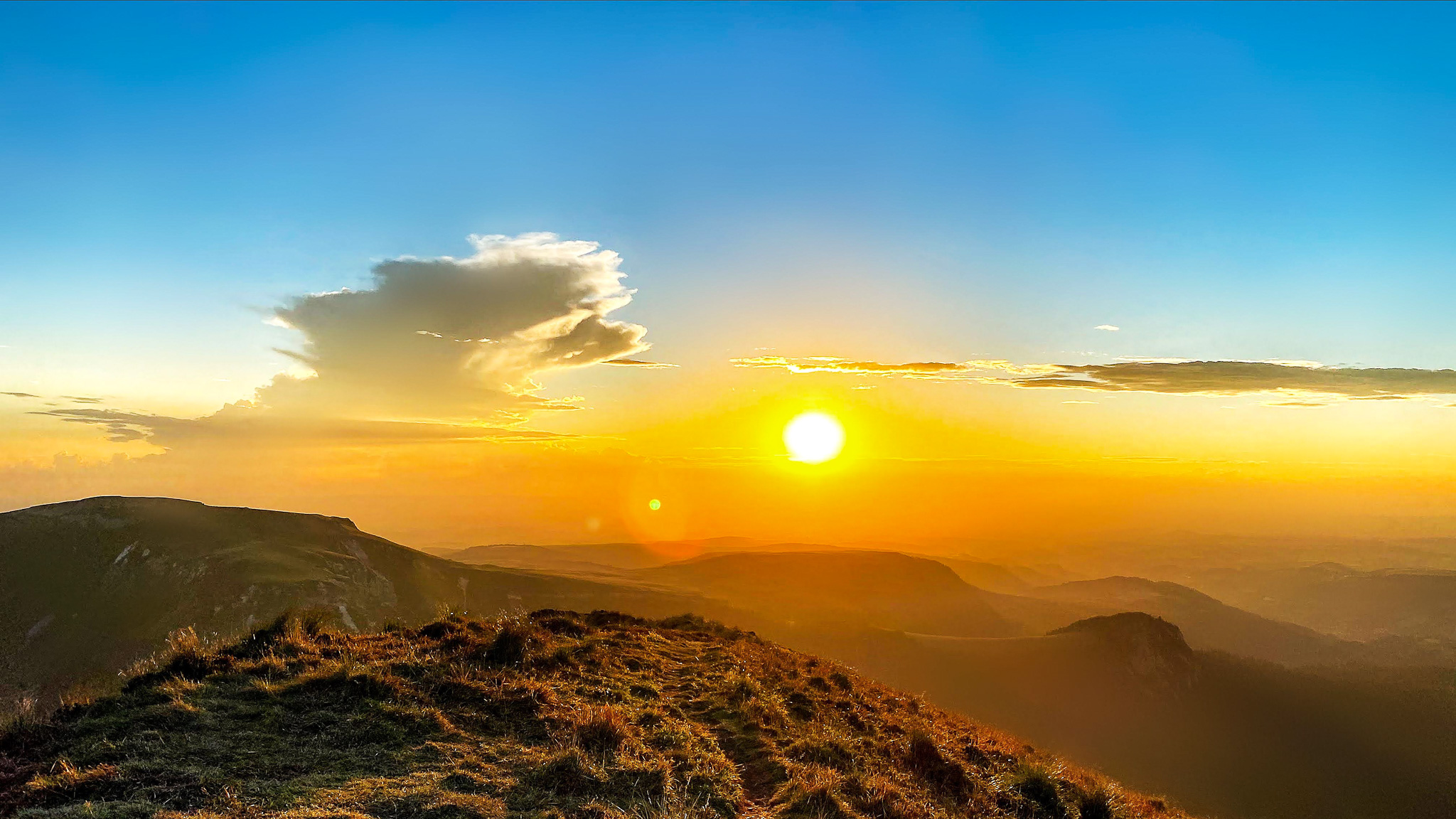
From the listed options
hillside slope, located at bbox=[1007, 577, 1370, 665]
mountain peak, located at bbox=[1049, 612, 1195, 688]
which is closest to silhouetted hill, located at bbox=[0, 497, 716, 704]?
mountain peak, located at bbox=[1049, 612, 1195, 688]

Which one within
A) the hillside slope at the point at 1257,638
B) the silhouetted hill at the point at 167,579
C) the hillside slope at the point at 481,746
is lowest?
the hillside slope at the point at 1257,638

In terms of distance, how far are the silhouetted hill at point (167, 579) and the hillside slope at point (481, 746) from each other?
63930 millimetres

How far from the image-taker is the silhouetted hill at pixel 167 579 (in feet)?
237

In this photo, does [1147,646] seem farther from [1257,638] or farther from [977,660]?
[1257,638]

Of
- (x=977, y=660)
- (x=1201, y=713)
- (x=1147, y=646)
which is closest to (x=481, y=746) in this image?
(x=977, y=660)

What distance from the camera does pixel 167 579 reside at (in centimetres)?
8206

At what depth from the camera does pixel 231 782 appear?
8539 millimetres

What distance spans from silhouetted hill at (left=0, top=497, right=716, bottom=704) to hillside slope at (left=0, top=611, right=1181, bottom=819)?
6393 centimetres

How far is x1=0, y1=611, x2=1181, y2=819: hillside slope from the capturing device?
852cm

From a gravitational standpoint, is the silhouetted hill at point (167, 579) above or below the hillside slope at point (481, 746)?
below

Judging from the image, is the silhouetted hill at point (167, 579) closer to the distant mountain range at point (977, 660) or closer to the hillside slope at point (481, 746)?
the distant mountain range at point (977, 660)

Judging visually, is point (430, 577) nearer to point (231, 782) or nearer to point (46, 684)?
point (46, 684)

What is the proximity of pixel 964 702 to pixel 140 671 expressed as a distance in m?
→ 80.2

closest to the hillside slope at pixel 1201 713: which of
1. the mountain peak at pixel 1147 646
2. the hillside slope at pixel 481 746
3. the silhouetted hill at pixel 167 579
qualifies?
the mountain peak at pixel 1147 646
